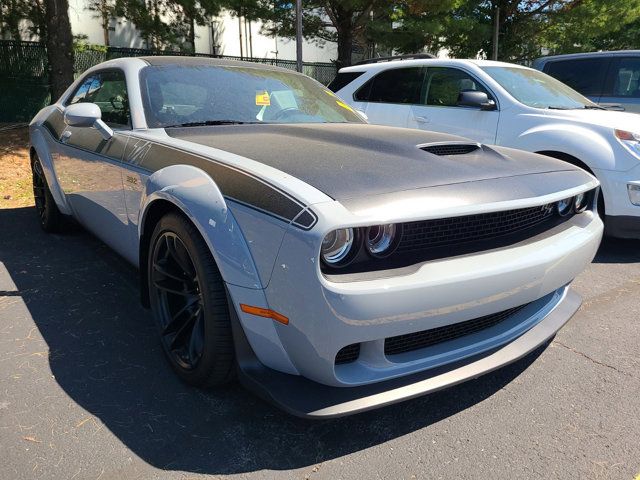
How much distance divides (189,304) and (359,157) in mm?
1013

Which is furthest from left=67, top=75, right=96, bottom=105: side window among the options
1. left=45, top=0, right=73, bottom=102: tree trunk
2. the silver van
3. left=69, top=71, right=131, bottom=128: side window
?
the silver van

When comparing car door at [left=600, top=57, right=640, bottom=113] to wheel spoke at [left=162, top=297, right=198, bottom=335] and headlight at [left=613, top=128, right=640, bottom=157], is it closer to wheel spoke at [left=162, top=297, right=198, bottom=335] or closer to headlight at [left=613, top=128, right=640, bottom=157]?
headlight at [left=613, top=128, right=640, bottom=157]

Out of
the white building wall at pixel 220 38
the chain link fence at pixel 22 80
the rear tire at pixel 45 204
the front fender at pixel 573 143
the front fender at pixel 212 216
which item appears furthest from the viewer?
the white building wall at pixel 220 38

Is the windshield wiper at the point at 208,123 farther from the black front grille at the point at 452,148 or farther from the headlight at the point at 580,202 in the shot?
the headlight at the point at 580,202

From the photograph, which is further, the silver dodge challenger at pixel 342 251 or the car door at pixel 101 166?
the car door at pixel 101 166

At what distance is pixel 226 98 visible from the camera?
3.28m

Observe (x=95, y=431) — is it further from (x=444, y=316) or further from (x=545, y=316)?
(x=545, y=316)

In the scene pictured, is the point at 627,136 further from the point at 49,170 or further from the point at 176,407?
the point at 49,170

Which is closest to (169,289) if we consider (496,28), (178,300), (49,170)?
(178,300)

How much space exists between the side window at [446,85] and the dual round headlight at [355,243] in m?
4.15

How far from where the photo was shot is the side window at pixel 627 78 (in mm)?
7125

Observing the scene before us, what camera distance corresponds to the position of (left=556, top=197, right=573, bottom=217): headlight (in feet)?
8.74

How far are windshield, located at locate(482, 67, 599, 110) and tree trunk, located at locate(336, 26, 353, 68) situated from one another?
375 inches

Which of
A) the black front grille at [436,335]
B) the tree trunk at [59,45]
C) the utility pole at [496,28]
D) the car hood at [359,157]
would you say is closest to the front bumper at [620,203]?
the car hood at [359,157]
